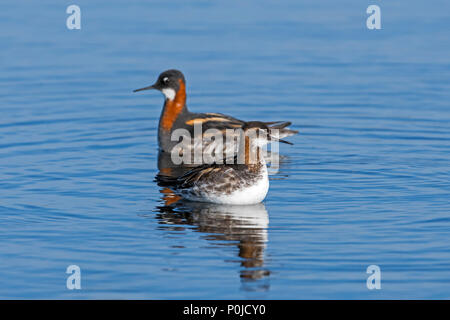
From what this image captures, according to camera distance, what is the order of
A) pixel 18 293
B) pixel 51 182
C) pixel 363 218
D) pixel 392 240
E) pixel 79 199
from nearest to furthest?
pixel 18 293
pixel 392 240
pixel 363 218
pixel 79 199
pixel 51 182

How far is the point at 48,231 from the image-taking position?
13.9m

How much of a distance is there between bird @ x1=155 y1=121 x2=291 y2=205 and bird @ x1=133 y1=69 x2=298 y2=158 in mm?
3710

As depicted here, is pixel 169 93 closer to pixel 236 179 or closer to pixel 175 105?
pixel 175 105

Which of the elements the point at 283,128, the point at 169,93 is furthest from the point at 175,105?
the point at 283,128

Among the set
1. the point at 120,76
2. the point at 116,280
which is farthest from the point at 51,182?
the point at 120,76

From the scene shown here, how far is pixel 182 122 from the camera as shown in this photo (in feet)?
66.0

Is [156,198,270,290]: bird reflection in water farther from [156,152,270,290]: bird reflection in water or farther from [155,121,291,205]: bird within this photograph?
[155,121,291,205]: bird

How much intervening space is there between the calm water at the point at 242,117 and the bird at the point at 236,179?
303 millimetres

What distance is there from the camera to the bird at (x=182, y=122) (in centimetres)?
1977

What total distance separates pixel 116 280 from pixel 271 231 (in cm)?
301

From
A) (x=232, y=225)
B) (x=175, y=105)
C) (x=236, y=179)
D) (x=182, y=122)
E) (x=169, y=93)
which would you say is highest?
(x=169, y=93)

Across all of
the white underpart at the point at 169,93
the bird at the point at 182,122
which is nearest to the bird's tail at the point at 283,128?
the bird at the point at 182,122

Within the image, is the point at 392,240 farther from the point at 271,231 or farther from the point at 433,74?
the point at 433,74

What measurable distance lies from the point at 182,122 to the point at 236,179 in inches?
207
